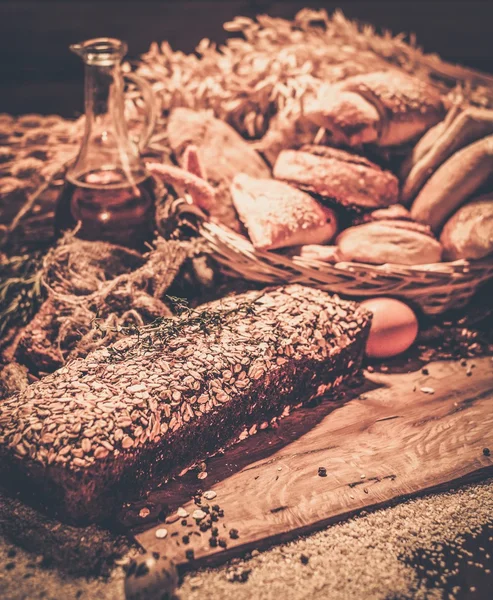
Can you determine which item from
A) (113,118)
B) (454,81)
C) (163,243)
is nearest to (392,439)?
(163,243)

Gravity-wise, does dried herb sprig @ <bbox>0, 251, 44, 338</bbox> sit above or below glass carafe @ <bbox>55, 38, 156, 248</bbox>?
below

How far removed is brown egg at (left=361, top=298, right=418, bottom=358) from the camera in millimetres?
2201

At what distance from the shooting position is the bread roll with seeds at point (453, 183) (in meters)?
2.26

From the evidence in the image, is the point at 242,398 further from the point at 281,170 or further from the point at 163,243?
the point at 281,170

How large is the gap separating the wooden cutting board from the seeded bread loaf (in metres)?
0.09

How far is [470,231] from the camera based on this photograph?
220cm

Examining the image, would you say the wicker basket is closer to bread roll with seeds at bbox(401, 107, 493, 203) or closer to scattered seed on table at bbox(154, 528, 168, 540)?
bread roll with seeds at bbox(401, 107, 493, 203)

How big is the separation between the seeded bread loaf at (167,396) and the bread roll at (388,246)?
198 mm

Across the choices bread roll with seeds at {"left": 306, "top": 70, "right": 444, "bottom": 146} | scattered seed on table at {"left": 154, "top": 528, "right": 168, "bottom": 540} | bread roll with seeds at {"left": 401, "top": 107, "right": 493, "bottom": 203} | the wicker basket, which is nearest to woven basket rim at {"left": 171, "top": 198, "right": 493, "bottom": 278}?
Answer: the wicker basket

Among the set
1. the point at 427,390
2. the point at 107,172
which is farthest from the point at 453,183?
the point at 107,172

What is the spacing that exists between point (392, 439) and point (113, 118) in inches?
61.4

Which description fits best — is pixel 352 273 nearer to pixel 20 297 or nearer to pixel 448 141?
pixel 448 141

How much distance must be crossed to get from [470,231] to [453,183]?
0.22m

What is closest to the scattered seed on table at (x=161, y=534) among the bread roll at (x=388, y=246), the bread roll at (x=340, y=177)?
the bread roll at (x=388, y=246)
